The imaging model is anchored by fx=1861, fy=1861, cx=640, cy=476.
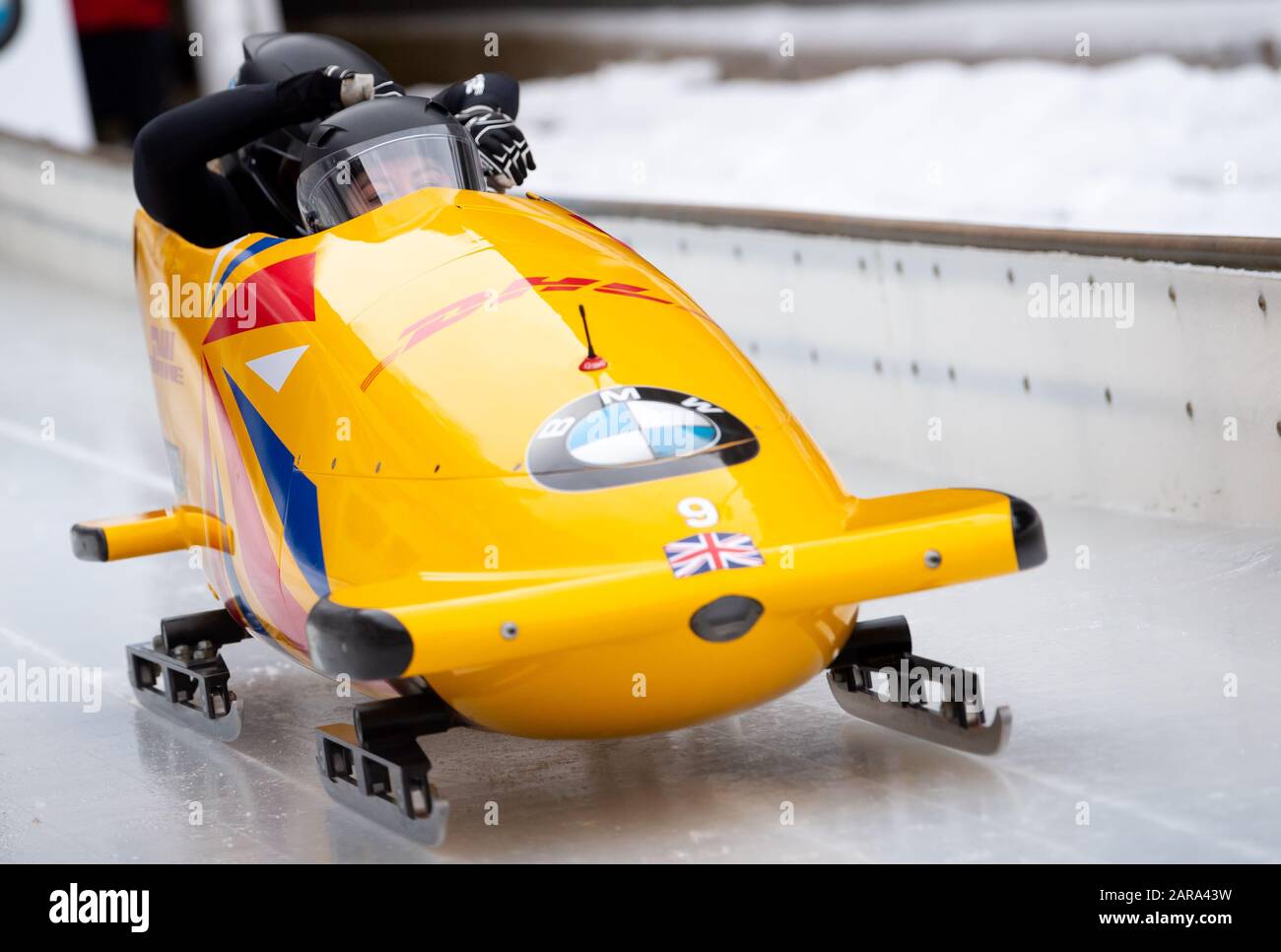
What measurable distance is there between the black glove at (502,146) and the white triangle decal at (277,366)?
0.71 meters

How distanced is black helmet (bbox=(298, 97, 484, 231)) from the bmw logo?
785 mm

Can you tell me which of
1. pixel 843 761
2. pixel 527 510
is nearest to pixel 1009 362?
pixel 843 761

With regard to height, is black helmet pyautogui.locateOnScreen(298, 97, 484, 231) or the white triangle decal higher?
black helmet pyautogui.locateOnScreen(298, 97, 484, 231)

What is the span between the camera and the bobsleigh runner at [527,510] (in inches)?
107

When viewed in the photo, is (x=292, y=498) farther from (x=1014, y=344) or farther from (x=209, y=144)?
(x=1014, y=344)

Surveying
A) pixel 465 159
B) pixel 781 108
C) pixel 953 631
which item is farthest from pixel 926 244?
pixel 781 108

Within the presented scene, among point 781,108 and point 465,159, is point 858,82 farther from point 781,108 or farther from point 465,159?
point 465,159

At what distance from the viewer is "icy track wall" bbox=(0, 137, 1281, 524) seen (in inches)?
173

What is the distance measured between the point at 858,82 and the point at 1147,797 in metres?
10.2

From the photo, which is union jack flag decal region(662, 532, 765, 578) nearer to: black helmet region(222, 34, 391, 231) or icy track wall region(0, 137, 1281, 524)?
black helmet region(222, 34, 391, 231)

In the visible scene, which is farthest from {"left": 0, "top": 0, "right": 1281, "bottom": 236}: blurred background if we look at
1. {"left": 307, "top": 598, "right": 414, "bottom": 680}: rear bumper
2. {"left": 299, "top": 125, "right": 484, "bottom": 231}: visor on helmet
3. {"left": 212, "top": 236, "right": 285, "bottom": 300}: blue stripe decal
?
{"left": 307, "top": 598, "right": 414, "bottom": 680}: rear bumper

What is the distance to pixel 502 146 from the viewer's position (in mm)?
3801

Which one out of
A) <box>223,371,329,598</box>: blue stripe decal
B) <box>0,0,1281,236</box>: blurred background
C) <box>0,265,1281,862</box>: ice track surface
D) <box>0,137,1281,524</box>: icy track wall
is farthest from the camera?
<box>0,0,1281,236</box>: blurred background

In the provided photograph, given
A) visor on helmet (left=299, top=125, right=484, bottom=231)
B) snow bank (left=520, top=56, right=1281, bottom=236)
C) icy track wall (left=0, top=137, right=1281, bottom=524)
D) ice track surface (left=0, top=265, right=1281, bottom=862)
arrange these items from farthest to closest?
1. snow bank (left=520, top=56, right=1281, bottom=236)
2. icy track wall (left=0, top=137, right=1281, bottom=524)
3. visor on helmet (left=299, top=125, right=484, bottom=231)
4. ice track surface (left=0, top=265, right=1281, bottom=862)
